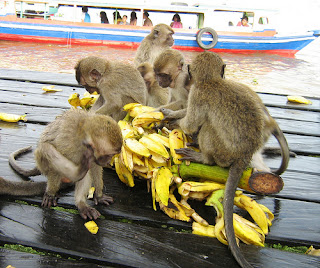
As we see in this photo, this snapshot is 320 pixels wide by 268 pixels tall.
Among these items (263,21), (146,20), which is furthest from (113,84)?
(263,21)

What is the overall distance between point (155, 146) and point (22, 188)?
1.02 m

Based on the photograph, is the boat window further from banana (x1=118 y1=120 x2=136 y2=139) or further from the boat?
banana (x1=118 y1=120 x2=136 y2=139)

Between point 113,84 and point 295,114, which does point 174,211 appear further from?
point 295,114

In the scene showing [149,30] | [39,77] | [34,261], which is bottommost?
[34,261]

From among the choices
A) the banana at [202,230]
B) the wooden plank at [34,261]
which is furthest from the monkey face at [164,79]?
the wooden plank at [34,261]

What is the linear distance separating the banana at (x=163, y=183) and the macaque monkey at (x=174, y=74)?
111 cm

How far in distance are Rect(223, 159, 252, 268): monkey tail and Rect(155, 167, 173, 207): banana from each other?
1.32 feet

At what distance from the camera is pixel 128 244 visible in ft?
6.42

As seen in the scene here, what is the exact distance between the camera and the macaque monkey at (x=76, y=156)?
216 centimetres

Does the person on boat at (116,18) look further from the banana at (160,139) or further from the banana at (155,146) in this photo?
the banana at (155,146)

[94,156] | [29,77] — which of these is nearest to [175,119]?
[94,156]

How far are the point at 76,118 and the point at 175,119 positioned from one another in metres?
1.17

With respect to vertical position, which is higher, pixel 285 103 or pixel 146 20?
pixel 146 20

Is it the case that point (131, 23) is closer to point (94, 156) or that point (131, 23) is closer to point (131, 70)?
point (131, 70)
